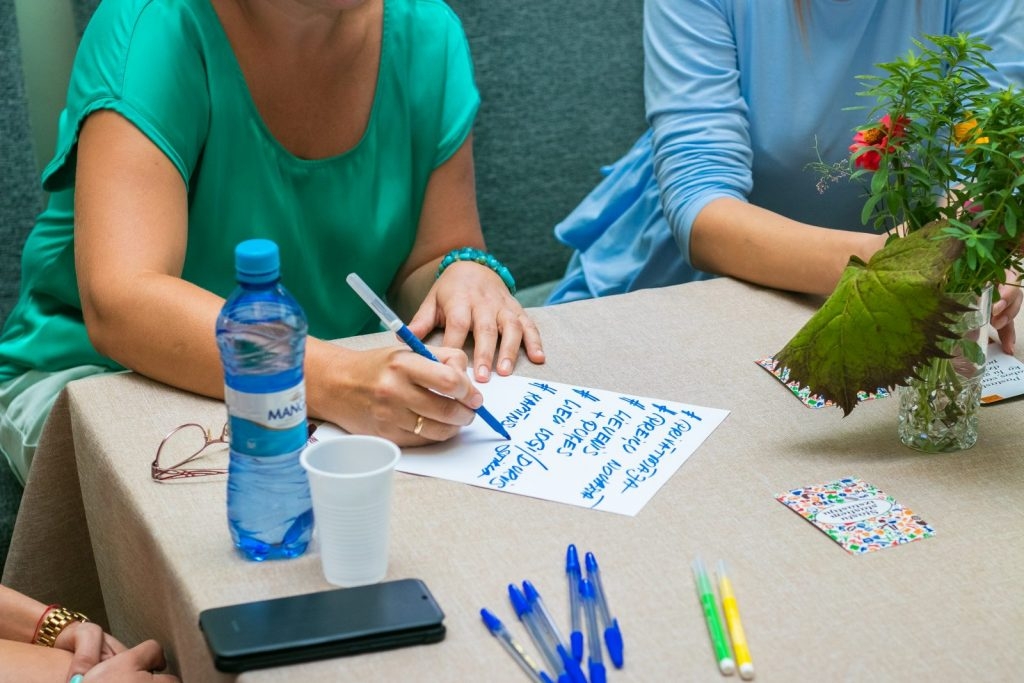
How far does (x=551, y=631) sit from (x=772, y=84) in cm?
103

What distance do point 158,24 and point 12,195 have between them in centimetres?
45

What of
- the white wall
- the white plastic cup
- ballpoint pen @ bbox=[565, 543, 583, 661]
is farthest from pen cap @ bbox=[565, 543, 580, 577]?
the white wall

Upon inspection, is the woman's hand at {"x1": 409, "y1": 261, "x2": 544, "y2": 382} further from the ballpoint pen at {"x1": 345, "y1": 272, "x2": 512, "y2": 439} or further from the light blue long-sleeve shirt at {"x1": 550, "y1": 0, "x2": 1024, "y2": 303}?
the light blue long-sleeve shirt at {"x1": 550, "y1": 0, "x2": 1024, "y2": 303}

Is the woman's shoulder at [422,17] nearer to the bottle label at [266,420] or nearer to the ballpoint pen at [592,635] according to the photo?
the bottle label at [266,420]

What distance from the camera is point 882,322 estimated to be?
34.7 inches

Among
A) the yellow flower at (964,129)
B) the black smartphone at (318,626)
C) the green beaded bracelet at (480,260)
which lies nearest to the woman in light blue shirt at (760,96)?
the green beaded bracelet at (480,260)

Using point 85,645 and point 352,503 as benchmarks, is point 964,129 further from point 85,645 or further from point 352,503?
point 85,645

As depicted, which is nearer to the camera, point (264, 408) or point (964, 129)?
point (264, 408)

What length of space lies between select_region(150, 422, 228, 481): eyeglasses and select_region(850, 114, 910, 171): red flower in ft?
1.89

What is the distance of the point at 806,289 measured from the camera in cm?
123

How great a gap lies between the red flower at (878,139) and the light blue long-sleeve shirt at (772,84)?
0.49 meters

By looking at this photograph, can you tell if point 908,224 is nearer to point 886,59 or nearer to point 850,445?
point 850,445

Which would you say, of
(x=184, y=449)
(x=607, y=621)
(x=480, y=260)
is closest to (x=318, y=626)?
(x=607, y=621)

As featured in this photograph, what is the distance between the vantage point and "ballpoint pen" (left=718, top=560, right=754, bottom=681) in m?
0.67
